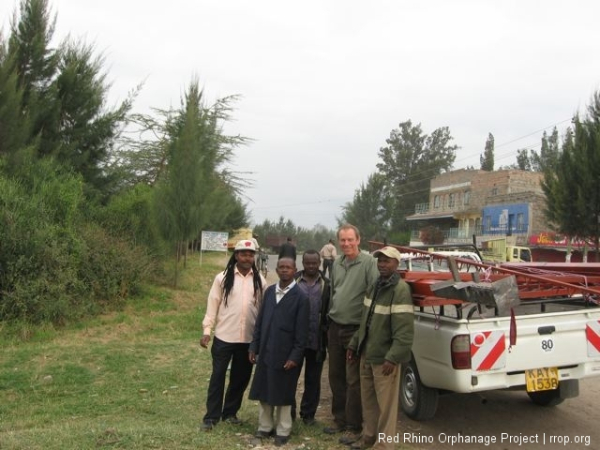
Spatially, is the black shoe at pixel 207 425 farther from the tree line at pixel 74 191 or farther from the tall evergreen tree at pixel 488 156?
the tall evergreen tree at pixel 488 156

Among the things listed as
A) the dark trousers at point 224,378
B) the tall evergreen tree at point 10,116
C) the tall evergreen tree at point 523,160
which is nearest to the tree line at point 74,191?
the tall evergreen tree at point 10,116

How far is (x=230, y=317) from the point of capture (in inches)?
197

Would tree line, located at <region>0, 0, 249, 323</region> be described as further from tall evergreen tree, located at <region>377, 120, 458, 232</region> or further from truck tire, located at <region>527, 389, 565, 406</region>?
tall evergreen tree, located at <region>377, 120, 458, 232</region>

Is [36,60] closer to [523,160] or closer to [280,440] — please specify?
[280,440]

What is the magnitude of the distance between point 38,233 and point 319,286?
266 inches

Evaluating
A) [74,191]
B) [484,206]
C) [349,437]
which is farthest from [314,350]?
[484,206]

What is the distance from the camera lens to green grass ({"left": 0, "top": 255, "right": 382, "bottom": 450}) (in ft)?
15.3

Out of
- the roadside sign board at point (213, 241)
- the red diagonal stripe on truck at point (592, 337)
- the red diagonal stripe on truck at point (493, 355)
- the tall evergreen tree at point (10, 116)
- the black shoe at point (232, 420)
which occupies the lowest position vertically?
the black shoe at point (232, 420)

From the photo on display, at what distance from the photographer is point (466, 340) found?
4.62m

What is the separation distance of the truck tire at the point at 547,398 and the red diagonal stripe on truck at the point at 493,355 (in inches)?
62.4

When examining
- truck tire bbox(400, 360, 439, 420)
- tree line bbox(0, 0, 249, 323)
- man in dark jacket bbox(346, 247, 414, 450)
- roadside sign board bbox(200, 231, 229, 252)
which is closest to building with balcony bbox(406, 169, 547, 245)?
roadside sign board bbox(200, 231, 229, 252)

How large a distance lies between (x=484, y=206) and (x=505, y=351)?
48156mm

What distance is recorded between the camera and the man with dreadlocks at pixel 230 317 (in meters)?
5.00

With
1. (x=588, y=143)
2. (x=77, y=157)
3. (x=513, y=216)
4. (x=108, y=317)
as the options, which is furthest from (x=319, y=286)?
(x=513, y=216)
